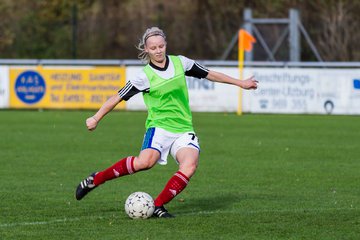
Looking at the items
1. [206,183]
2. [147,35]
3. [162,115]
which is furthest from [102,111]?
[206,183]

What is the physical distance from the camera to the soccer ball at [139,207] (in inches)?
330

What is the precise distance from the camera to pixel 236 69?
82.1 ft

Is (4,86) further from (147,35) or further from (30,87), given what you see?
(147,35)

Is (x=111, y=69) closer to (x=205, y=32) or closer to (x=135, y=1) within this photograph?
(x=205, y=32)

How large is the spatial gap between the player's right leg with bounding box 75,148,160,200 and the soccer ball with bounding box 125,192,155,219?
0.89 feet

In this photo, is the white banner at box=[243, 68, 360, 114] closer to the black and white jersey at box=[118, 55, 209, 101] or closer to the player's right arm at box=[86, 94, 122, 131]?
the black and white jersey at box=[118, 55, 209, 101]

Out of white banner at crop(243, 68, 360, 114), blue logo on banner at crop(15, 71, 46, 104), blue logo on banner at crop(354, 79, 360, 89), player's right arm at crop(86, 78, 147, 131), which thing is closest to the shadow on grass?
player's right arm at crop(86, 78, 147, 131)

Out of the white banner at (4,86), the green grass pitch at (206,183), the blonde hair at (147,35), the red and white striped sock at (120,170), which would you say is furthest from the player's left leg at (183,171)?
the white banner at (4,86)

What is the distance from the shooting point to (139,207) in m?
8.38

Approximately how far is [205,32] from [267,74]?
8.77m

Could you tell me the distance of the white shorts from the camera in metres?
8.52

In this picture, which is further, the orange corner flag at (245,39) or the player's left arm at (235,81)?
the orange corner flag at (245,39)

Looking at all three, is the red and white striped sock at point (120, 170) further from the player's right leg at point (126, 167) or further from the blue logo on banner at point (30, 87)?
the blue logo on banner at point (30, 87)

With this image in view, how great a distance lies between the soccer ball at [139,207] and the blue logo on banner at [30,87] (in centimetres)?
1783
